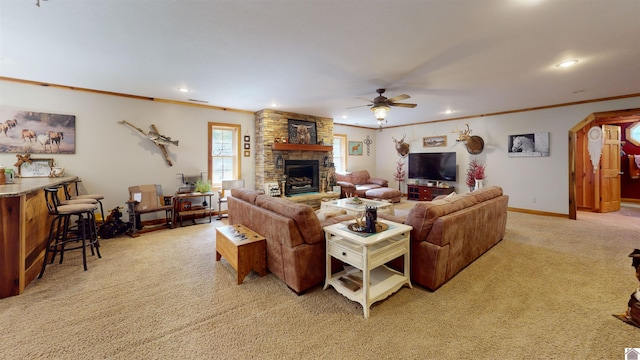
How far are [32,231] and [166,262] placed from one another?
1.46 meters

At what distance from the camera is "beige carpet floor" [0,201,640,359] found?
1.75m

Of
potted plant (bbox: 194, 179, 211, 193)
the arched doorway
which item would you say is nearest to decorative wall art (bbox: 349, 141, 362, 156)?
potted plant (bbox: 194, 179, 211, 193)

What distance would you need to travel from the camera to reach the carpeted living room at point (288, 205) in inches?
76.9

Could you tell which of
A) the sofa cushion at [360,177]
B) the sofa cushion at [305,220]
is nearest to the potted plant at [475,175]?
the sofa cushion at [360,177]

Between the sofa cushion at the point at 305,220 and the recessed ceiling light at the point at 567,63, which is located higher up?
the recessed ceiling light at the point at 567,63

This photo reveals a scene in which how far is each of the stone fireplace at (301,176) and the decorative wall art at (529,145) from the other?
16.3 ft

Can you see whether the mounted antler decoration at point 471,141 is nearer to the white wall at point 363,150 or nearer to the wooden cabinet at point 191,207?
the white wall at point 363,150

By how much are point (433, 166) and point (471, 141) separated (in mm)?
1205

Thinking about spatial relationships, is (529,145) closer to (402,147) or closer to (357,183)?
(402,147)

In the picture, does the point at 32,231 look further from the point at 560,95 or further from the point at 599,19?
the point at 560,95

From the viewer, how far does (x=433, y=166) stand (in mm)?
7551

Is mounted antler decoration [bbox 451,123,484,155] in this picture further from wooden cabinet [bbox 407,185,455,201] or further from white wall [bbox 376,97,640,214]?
wooden cabinet [bbox 407,185,455,201]

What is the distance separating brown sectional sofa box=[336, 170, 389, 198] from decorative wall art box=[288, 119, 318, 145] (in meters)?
1.57

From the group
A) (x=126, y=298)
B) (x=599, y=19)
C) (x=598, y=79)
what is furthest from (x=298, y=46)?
(x=598, y=79)
